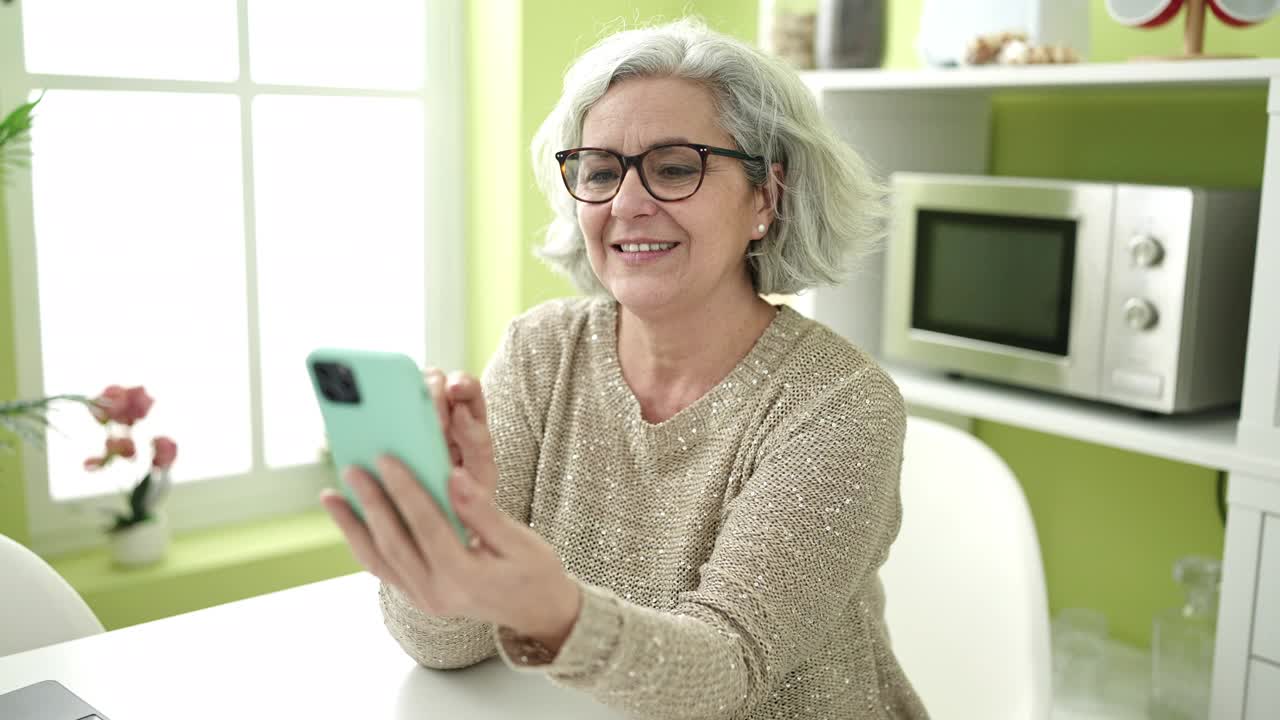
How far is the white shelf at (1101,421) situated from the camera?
5.05ft

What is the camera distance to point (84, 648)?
112cm

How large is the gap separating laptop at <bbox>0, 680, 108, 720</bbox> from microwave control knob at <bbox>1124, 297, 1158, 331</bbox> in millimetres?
1321

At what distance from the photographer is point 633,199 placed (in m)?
1.17

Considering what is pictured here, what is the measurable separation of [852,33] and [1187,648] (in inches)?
42.5

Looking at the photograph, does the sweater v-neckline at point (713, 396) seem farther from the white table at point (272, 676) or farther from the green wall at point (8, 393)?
the green wall at point (8, 393)

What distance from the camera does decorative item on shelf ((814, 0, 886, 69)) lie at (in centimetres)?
199

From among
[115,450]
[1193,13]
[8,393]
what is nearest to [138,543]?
[115,450]

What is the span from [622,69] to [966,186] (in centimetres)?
81

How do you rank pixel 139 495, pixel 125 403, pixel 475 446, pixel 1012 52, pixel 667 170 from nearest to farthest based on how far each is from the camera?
pixel 475 446
pixel 667 170
pixel 1012 52
pixel 125 403
pixel 139 495

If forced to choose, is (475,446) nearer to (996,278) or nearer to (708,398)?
(708,398)

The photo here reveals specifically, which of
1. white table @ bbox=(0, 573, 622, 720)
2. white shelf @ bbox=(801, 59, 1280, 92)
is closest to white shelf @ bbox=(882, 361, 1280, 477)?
white shelf @ bbox=(801, 59, 1280, 92)

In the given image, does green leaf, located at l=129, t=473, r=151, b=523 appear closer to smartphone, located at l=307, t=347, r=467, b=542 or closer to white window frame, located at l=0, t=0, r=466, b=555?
white window frame, located at l=0, t=0, r=466, b=555

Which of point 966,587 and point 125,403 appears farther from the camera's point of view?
point 125,403

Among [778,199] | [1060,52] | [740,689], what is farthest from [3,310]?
[1060,52]
